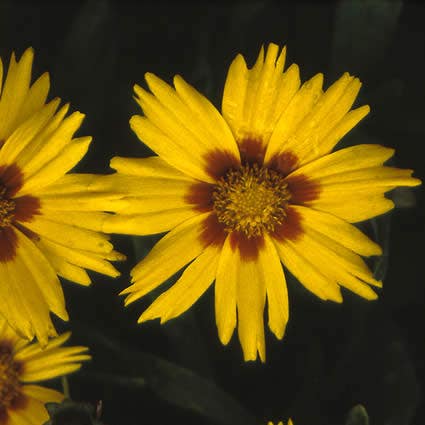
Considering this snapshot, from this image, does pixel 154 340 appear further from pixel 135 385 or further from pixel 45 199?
pixel 45 199

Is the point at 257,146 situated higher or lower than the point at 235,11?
lower

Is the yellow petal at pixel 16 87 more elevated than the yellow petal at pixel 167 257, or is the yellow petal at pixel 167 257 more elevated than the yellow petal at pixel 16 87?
the yellow petal at pixel 16 87

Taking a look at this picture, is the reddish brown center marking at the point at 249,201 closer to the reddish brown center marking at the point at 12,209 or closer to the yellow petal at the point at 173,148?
the yellow petal at the point at 173,148

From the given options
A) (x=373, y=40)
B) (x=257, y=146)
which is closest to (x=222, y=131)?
(x=257, y=146)

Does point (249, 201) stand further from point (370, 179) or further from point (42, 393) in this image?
point (42, 393)

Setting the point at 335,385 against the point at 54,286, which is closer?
the point at 54,286

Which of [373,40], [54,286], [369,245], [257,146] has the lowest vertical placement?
[54,286]

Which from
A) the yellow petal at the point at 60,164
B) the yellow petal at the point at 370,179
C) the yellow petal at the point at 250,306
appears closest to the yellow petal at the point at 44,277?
the yellow petal at the point at 60,164
